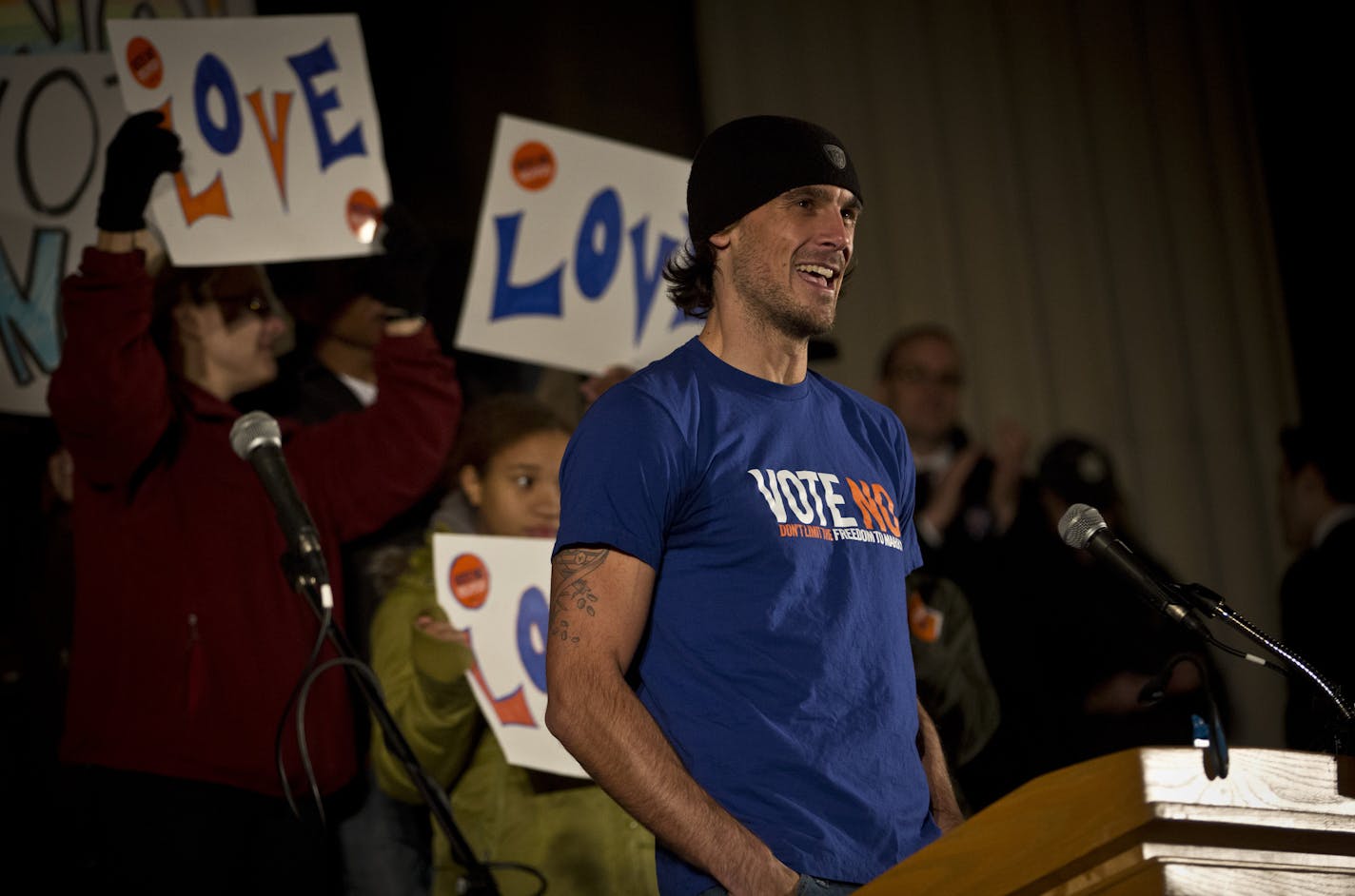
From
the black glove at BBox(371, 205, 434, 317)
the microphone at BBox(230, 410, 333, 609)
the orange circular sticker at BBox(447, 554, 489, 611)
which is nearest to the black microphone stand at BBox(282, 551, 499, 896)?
the microphone at BBox(230, 410, 333, 609)

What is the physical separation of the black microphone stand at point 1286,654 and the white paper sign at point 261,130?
2295 mm

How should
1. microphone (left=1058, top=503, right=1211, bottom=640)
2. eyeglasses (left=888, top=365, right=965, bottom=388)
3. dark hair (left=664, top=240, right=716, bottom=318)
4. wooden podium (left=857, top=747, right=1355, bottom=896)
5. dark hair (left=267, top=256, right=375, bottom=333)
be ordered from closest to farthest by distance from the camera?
wooden podium (left=857, top=747, right=1355, bottom=896) < microphone (left=1058, top=503, right=1211, bottom=640) < dark hair (left=664, top=240, right=716, bottom=318) < dark hair (left=267, top=256, right=375, bottom=333) < eyeglasses (left=888, top=365, right=965, bottom=388)

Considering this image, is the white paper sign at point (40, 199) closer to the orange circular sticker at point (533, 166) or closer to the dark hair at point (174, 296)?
the dark hair at point (174, 296)

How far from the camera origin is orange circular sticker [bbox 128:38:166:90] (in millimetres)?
3398

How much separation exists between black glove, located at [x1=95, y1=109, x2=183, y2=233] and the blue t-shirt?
1.47 metres

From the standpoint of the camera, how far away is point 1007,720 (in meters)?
4.11

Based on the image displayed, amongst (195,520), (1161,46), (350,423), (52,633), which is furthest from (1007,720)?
(1161,46)

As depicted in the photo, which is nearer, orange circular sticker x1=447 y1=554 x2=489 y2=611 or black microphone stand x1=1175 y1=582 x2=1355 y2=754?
black microphone stand x1=1175 y1=582 x2=1355 y2=754

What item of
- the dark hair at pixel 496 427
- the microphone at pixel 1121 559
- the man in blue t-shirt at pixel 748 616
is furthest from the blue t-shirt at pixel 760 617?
the dark hair at pixel 496 427

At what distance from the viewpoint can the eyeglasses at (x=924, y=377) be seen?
4797 millimetres

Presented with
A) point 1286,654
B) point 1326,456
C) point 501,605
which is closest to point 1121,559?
point 1286,654

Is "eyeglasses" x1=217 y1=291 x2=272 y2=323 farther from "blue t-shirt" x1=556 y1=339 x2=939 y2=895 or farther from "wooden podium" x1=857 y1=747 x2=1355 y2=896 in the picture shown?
"wooden podium" x1=857 y1=747 x2=1355 y2=896

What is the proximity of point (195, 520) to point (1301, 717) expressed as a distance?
2652 millimetres

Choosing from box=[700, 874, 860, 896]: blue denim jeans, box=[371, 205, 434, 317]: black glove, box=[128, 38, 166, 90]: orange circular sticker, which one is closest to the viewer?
box=[700, 874, 860, 896]: blue denim jeans
